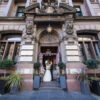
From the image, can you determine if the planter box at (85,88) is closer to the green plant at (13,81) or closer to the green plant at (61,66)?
the green plant at (61,66)

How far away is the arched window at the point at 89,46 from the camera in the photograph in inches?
418

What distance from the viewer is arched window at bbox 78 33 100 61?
10.6m

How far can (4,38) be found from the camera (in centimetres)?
1152

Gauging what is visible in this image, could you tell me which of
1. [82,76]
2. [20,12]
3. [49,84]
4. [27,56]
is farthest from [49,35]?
[82,76]

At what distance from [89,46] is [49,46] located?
3743 mm

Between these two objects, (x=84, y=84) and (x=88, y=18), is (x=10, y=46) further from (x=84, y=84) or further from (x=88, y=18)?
(x=88, y=18)

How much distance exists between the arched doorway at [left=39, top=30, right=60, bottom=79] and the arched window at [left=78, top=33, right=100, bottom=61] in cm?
226

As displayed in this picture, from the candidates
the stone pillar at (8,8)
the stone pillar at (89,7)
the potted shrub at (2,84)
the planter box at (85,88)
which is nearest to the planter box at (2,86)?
the potted shrub at (2,84)

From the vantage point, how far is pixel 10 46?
11180mm

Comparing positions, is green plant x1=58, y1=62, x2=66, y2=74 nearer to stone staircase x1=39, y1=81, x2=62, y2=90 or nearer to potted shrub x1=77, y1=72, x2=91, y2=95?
stone staircase x1=39, y1=81, x2=62, y2=90

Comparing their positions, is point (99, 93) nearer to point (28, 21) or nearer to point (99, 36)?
point (99, 36)

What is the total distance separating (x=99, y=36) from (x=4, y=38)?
29.2 ft

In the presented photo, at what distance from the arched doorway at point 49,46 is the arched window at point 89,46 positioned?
2.26m

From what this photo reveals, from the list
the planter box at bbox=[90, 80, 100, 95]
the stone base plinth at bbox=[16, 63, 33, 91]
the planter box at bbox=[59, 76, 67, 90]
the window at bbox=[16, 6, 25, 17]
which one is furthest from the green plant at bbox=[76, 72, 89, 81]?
the window at bbox=[16, 6, 25, 17]
